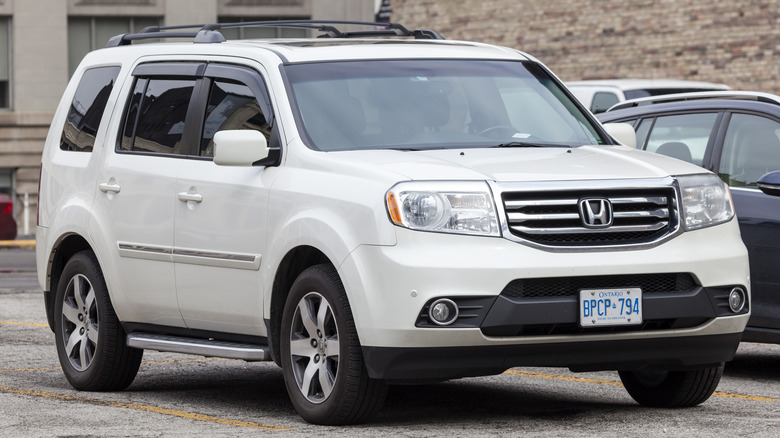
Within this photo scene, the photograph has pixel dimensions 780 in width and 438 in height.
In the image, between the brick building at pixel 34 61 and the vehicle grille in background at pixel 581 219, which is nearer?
the vehicle grille in background at pixel 581 219

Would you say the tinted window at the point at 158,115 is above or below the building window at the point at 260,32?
above

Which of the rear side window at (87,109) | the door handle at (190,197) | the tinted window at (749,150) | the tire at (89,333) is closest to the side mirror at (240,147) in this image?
the door handle at (190,197)

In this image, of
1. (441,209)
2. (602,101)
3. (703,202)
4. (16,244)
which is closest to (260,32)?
(16,244)

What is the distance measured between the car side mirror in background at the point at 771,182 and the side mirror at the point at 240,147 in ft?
10.7

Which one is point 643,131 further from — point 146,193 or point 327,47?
point 146,193

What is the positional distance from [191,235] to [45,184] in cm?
189

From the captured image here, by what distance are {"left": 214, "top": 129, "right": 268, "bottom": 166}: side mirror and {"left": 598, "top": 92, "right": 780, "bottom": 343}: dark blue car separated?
3.30 meters

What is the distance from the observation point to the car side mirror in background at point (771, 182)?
954 cm

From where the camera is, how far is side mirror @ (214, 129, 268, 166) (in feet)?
25.9

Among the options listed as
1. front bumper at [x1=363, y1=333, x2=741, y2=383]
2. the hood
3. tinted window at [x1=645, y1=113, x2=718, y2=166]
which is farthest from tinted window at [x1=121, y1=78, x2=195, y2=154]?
tinted window at [x1=645, y1=113, x2=718, y2=166]

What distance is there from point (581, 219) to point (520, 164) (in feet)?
1.48

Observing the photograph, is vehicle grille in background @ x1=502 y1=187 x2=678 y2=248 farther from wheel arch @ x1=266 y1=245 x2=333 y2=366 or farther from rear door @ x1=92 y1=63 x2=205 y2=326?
rear door @ x1=92 y1=63 x2=205 y2=326

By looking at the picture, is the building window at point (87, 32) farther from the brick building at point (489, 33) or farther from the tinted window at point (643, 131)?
the tinted window at point (643, 131)

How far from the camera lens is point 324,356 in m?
7.55
